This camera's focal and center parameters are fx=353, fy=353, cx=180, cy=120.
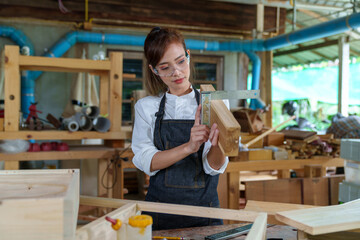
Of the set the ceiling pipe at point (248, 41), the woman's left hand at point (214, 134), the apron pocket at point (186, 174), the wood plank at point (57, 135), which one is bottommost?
the apron pocket at point (186, 174)

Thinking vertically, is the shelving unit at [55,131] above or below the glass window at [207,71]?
below

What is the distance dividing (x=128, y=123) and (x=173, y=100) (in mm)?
5829

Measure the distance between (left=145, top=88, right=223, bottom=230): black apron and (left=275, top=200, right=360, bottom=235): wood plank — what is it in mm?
666

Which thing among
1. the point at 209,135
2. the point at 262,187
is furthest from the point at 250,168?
the point at 209,135

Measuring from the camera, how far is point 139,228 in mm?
1122

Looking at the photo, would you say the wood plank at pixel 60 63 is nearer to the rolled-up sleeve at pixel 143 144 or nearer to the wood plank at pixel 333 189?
the rolled-up sleeve at pixel 143 144

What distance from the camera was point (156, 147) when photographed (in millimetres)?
2049

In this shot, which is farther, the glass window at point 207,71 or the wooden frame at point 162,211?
the glass window at point 207,71

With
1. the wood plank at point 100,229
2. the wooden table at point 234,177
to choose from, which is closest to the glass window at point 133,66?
the wooden table at point 234,177

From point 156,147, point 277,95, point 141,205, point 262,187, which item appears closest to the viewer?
point 141,205

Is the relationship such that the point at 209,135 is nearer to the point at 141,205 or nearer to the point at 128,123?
the point at 141,205

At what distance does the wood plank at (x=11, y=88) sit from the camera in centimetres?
339

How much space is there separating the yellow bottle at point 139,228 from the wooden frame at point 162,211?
94 millimetres

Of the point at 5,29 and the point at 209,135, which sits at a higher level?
the point at 5,29
